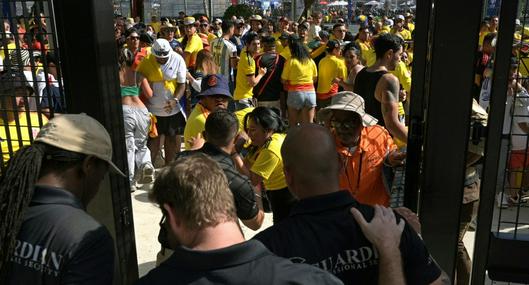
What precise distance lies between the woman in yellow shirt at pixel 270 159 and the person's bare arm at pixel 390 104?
1.15m

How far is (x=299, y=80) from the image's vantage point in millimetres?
7734

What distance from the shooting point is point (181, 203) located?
1.56 metres

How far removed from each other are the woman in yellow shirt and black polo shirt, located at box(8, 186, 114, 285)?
1899mm

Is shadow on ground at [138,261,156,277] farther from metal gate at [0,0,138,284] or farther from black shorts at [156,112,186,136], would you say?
black shorts at [156,112,186,136]

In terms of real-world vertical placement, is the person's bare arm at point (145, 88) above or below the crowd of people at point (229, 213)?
below

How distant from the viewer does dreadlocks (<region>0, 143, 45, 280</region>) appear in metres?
1.88

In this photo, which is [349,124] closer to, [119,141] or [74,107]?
[119,141]

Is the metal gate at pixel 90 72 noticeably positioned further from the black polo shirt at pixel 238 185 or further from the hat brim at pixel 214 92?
the hat brim at pixel 214 92

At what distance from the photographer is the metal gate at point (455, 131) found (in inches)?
81.0

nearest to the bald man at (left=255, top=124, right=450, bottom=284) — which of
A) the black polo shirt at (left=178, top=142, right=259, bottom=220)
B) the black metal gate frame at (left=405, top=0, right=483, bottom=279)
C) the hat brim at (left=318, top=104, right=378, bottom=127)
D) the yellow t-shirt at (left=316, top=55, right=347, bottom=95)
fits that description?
the black metal gate frame at (left=405, top=0, right=483, bottom=279)

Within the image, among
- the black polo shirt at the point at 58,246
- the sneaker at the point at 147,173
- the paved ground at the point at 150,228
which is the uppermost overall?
the black polo shirt at the point at 58,246

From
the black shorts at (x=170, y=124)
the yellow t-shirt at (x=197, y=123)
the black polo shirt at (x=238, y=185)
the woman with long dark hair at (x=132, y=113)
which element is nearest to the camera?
the black polo shirt at (x=238, y=185)

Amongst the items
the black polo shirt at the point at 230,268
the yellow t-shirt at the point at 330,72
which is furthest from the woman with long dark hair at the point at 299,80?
the black polo shirt at the point at 230,268

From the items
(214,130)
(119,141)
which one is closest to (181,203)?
(119,141)
